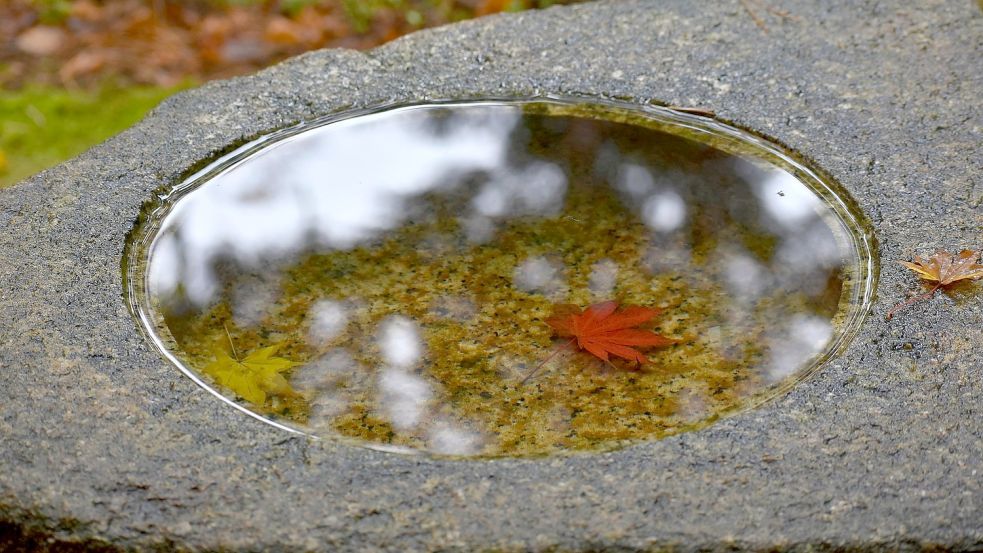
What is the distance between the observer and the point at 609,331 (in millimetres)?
1557

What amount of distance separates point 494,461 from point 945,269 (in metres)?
0.76

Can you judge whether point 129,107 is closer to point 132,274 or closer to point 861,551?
point 132,274

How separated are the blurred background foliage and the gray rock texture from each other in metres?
1.26

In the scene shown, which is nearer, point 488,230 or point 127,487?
point 127,487

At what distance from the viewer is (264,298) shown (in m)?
1.65

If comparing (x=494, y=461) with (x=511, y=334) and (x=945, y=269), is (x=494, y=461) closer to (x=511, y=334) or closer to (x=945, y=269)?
(x=511, y=334)

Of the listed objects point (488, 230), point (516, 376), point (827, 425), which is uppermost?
point (488, 230)

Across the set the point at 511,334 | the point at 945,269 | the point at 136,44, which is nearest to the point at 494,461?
the point at 511,334

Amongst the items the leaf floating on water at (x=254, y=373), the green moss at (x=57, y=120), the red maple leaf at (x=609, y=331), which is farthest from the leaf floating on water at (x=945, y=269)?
the green moss at (x=57, y=120)

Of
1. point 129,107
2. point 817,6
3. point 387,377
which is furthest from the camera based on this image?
point 129,107

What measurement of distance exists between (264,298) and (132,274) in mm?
209

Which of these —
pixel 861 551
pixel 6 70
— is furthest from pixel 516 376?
pixel 6 70

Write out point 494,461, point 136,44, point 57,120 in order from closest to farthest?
point 494,461 < point 57,120 < point 136,44

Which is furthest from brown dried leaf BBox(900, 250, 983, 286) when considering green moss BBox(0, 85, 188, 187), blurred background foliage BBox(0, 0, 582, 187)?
green moss BBox(0, 85, 188, 187)
